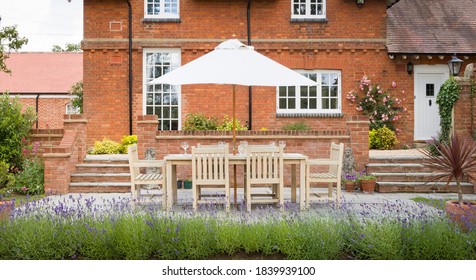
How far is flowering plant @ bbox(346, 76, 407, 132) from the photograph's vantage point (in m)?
17.4

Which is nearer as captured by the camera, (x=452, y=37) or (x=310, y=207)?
(x=310, y=207)

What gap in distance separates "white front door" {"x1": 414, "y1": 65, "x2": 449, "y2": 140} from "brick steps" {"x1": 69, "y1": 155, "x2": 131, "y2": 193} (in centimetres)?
976

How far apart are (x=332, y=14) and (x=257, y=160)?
992 cm

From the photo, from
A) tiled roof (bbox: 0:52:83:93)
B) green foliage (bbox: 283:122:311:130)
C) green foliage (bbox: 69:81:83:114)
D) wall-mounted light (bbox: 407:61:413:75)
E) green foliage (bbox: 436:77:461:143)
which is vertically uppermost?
tiled roof (bbox: 0:52:83:93)

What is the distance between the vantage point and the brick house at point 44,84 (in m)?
30.4

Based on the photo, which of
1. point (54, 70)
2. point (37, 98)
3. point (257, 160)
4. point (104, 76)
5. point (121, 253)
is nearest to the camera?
point (121, 253)

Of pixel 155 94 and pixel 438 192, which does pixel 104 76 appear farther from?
pixel 438 192

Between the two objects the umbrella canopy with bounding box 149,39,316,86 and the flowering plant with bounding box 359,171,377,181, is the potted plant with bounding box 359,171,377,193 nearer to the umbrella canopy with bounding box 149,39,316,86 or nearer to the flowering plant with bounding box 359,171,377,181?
the flowering plant with bounding box 359,171,377,181

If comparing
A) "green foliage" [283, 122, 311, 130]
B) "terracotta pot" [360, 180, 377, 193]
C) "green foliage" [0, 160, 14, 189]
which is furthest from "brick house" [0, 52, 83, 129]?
"terracotta pot" [360, 180, 377, 193]

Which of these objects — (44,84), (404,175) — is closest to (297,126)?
(404,175)

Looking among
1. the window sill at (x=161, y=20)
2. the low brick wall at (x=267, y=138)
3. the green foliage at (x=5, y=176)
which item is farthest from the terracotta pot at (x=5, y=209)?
the window sill at (x=161, y=20)

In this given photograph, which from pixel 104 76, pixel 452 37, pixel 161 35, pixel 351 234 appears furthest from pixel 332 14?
pixel 351 234

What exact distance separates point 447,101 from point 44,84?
23725 millimetres

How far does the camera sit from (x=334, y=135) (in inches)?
521
